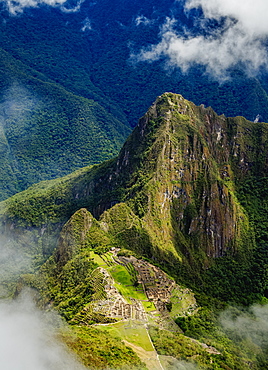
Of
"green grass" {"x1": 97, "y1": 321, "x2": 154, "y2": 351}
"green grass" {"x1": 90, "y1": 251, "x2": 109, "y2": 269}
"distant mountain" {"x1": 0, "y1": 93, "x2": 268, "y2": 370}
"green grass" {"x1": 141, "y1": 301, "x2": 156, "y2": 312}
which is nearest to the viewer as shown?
"green grass" {"x1": 97, "y1": 321, "x2": 154, "y2": 351}

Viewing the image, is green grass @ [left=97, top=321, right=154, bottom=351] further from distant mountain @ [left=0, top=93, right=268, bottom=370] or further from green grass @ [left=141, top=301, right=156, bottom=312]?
green grass @ [left=141, top=301, right=156, bottom=312]

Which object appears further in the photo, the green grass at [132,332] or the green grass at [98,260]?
the green grass at [98,260]

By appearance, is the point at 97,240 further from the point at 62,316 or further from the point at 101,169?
the point at 101,169

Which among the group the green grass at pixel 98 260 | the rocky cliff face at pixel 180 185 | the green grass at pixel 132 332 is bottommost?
the green grass at pixel 132 332

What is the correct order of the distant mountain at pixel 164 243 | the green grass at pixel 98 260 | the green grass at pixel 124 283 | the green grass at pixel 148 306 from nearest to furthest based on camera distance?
the distant mountain at pixel 164 243
the green grass at pixel 148 306
the green grass at pixel 124 283
the green grass at pixel 98 260

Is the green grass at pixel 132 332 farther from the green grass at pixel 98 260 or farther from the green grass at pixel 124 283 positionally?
the green grass at pixel 98 260

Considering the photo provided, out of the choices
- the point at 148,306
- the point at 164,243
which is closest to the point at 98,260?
the point at 148,306

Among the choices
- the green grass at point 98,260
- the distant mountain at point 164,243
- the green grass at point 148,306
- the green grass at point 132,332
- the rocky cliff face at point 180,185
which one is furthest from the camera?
the rocky cliff face at point 180,185

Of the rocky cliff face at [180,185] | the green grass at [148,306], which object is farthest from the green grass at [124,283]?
the rocky cliff face at [180,185]

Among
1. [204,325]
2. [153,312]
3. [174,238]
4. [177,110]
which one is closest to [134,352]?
[153,312]

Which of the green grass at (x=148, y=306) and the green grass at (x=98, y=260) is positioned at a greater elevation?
the green grass at (x=98, y=260)

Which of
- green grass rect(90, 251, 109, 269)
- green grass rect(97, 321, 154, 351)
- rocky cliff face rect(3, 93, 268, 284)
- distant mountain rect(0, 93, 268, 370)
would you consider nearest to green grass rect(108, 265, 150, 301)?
distant mountain rect(0, 93, 268, 370)
